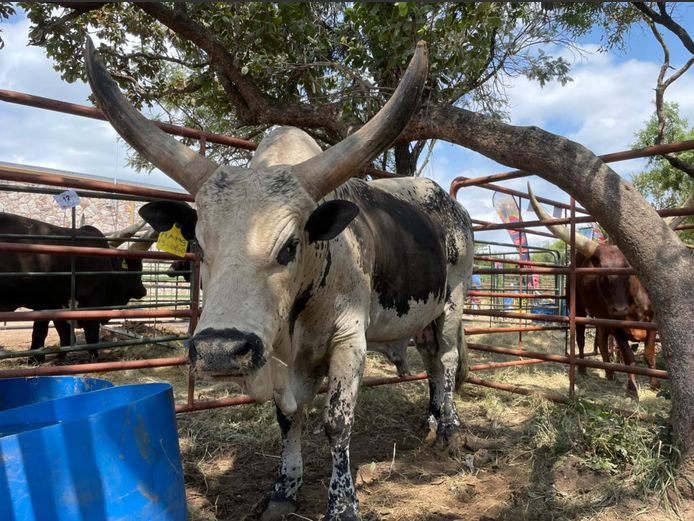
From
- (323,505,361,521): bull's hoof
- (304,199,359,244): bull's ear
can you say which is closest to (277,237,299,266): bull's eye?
(304,199,359,244): bull's ear

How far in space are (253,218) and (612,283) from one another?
4.90 metres

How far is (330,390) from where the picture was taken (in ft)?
8.90

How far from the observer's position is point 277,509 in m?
2.69

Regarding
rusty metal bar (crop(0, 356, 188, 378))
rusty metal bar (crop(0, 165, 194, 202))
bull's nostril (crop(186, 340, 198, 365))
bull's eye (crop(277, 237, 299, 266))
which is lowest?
rusty metal bar (crop(0, 356, 188, 378))

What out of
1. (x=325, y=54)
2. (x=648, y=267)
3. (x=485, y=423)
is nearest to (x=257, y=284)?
(x=648, y=267)

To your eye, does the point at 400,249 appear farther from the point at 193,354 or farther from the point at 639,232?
the point at 193,354

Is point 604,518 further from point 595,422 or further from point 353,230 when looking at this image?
point 353,230

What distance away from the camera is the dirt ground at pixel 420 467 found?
2.75 m

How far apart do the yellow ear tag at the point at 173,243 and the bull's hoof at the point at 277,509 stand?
1.59 metres

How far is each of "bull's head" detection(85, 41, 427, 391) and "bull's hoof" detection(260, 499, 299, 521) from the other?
92cm

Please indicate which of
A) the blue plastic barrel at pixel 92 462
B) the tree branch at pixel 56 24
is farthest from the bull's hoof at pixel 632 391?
the tree branch at pixel 56 24

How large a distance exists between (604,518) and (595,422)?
3.21 ft

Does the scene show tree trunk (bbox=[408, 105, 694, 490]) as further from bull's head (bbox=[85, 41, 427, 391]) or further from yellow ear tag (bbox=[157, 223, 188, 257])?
yellow ear tag (bbox=[157, 223, 188, 257])

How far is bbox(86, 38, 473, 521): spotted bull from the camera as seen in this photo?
77.2 inches
